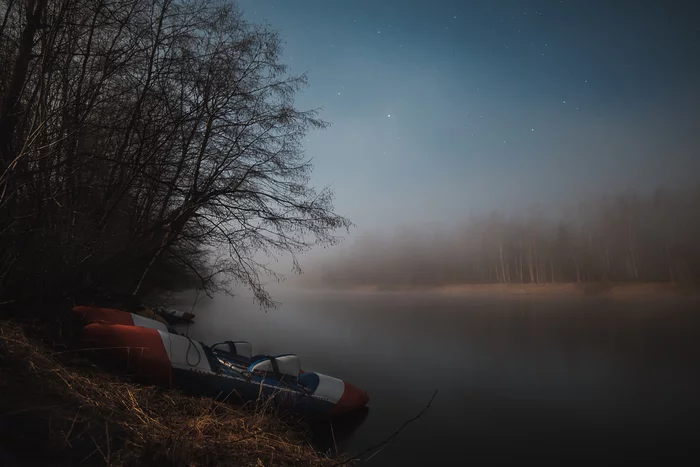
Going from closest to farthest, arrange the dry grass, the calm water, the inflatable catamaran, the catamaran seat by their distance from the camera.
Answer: the dry grass
the inflatable catamaran
the catamaran seat
the calm water

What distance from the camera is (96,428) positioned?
2484 millimetres

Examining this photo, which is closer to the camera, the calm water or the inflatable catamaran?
A: the inflatable catamaran

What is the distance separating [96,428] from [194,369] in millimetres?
3476

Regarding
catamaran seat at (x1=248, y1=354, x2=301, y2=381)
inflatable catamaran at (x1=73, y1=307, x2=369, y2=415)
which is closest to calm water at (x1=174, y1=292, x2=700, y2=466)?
inflatable catamaran at (x1=73, y1=307, x2=369, y2=415)

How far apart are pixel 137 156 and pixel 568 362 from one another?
54.9ft

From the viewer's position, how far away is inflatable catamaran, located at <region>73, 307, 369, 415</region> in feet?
17.3

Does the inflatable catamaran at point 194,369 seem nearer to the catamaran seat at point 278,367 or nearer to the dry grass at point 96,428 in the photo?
the catamaran seat at point 278,367

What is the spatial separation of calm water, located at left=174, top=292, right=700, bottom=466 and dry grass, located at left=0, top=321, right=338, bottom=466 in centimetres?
378

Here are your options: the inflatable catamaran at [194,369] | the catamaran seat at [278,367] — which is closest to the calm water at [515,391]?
the inflatable catamaran at [194,369]

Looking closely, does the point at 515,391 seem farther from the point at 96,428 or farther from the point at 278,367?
the point at 96,428

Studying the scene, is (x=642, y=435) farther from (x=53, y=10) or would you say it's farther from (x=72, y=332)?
(x=53, y=10)

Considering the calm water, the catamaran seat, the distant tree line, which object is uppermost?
the distant tree line

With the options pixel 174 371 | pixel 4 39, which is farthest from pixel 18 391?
pixel 4 39

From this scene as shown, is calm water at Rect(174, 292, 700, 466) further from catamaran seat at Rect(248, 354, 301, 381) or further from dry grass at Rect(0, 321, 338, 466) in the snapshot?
dry grass at Rect(0, 321, 338, 466)
